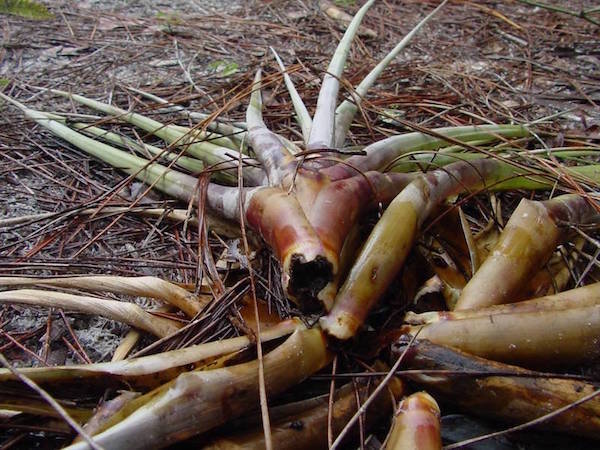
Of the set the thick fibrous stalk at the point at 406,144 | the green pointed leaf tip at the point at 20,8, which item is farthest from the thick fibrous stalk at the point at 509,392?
the green pointed leaf tip at the point at 20,8

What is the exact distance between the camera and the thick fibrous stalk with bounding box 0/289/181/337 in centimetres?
110

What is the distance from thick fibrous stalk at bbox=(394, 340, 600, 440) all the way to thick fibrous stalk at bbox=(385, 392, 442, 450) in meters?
0.05

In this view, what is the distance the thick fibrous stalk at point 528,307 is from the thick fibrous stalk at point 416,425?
0.15 metres

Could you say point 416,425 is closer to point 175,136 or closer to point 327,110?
point 327,110

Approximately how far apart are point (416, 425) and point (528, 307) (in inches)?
13.4

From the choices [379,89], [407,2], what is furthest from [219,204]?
[407,2]

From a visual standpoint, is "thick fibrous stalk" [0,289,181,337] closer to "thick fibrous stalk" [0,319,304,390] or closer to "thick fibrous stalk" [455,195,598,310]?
"thick fibrous stalk" [0,319,304,390]

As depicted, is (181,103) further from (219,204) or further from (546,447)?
(546,447)

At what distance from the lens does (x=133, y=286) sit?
115cm

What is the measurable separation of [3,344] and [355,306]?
80cm

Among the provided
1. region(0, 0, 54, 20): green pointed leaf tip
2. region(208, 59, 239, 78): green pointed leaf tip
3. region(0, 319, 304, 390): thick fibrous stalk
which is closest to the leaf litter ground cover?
region(0, 319, 304, 390): thick fibrous stalk

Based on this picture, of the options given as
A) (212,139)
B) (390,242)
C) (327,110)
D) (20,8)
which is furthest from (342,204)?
(20,8)

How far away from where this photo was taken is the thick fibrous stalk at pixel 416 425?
82 centimetres

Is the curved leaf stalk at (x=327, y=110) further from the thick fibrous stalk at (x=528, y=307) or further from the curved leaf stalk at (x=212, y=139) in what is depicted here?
the thick fibrous stalk at (x=528, y=307)
